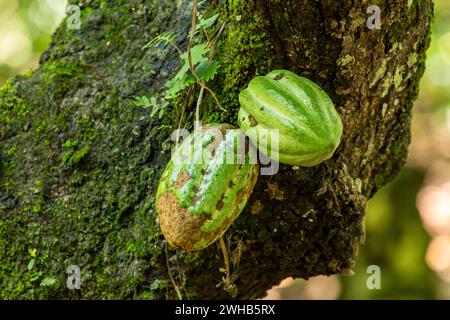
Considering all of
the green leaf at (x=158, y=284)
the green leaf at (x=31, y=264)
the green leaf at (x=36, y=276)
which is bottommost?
the green leaf at (x=158, y=284)

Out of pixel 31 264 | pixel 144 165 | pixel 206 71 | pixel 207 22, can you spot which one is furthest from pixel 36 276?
pixel 207 22

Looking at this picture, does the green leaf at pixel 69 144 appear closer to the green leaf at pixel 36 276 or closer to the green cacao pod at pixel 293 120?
the green leaf at pixel 36 276

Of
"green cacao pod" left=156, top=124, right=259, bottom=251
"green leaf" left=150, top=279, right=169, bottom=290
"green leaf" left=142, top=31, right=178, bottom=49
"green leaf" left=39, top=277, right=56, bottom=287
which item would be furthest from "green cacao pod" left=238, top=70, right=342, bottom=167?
"green leaf" left=39, top=277, right=56, bottom=287

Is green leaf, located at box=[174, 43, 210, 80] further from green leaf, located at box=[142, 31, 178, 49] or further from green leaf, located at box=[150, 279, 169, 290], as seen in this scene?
green leaf, located at box=[150, 279, 169, 290]

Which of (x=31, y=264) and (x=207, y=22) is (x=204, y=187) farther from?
(x=31, y=264)

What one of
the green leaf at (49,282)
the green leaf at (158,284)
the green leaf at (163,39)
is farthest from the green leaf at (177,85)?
the green leaf at (49,282)
